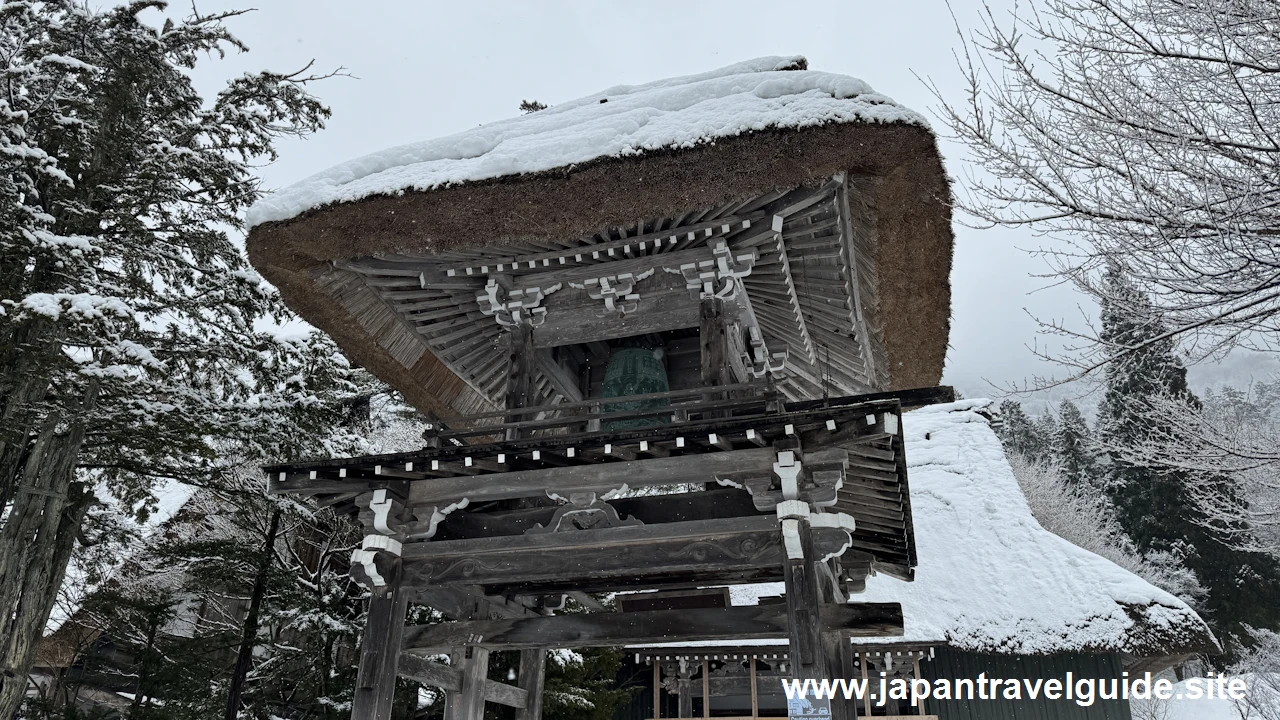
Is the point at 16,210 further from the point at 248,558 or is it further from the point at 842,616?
the point at 842,616

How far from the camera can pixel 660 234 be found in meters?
6.13

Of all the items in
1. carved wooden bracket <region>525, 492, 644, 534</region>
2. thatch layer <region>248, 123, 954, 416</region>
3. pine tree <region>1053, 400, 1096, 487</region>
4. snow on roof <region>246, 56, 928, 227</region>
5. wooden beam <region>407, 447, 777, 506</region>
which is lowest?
carved wooden bracket <region>525, 492, 644, 534</region>

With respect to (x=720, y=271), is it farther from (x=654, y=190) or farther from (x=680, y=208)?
(x=654, y=190)

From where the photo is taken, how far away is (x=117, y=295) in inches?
322

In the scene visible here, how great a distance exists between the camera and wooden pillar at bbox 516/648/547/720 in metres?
7.28

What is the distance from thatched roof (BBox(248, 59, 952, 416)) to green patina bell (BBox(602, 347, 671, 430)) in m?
1.25

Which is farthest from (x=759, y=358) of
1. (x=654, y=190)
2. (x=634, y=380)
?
(x=654, y=190)

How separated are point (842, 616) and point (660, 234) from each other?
3155 millimetres

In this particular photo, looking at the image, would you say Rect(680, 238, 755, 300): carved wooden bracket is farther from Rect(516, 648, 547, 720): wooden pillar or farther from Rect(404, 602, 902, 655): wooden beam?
Rect(516, 648, 547, 720): wooden pillar

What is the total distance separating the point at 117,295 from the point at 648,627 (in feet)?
22.6

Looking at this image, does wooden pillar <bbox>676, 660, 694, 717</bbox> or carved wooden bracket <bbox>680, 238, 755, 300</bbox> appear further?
wooden pillar <bbox>676, 660, 694, 717</bbox>

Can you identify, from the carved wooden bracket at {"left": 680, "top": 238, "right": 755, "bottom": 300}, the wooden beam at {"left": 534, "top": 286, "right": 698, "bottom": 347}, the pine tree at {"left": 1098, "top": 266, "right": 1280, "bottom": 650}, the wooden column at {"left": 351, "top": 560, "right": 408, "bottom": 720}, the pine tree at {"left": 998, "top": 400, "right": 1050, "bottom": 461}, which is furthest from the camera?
the pine tree at {"left": 998, "top": 400, "right": 1050, "bottom": 461}

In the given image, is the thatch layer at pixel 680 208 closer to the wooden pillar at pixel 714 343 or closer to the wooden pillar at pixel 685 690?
the wooden pillar at pixel 714 343

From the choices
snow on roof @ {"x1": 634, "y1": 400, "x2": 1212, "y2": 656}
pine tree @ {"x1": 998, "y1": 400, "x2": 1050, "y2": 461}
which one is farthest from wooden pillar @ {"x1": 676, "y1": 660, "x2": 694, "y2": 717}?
pine tree @ {"x1": 998, "y1": 400, "x2": 1050, "y2": 461}
